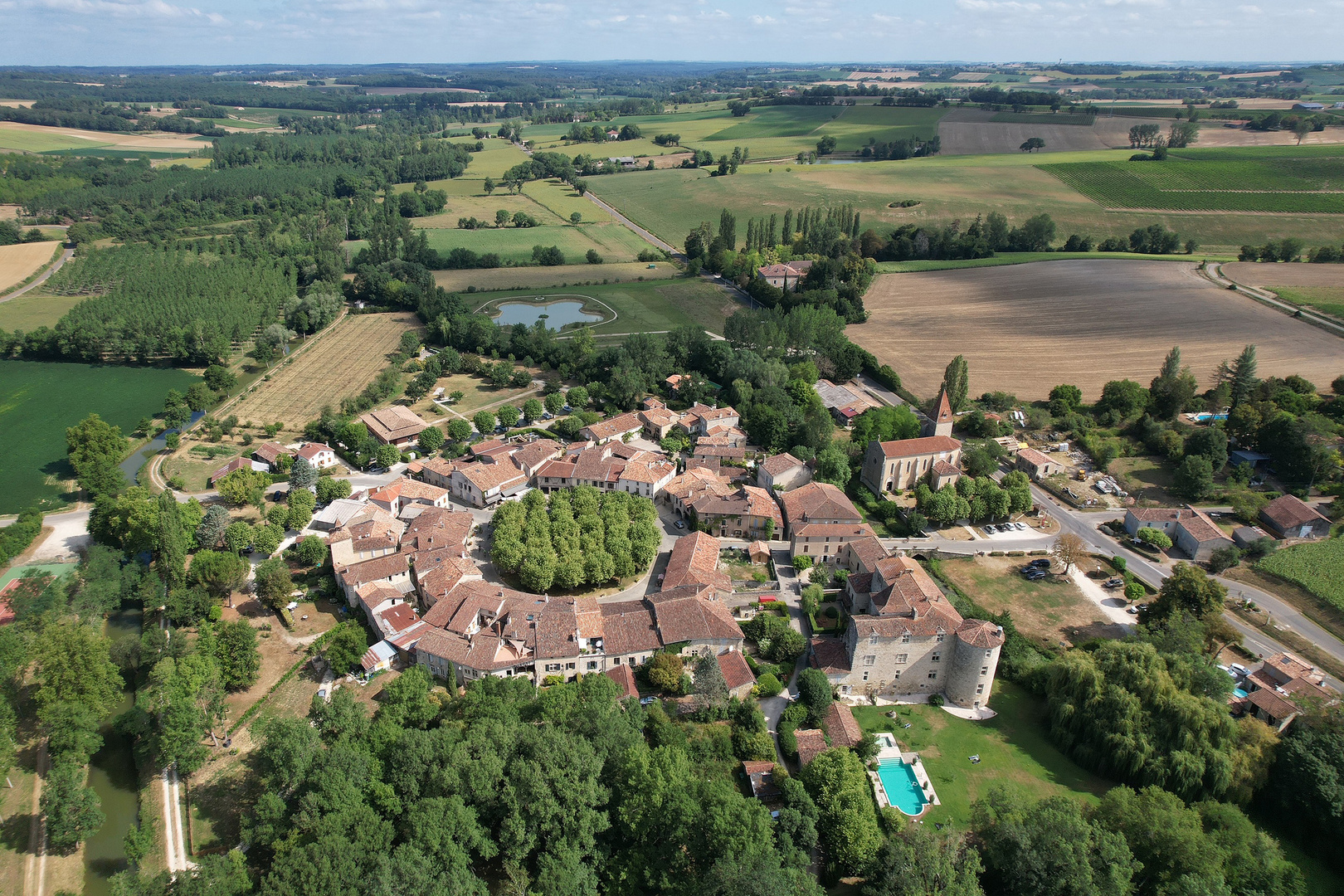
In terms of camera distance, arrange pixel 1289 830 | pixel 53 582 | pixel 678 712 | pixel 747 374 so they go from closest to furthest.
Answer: pixel 1289 830 < pixel 678 712 < pixel 53 582 < pixel 747 374

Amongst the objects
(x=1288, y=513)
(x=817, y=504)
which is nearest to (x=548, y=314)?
(x=817, y=504)

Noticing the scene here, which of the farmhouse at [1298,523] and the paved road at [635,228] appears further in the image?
the paved road at [635,228]

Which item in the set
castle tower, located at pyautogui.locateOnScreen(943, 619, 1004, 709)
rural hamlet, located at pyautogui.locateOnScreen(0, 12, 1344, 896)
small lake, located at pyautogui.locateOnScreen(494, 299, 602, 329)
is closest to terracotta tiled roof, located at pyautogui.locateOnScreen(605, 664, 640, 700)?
rural hamlet, located at pyautogui.locateOnScreen(0, 12, 1344, 896)

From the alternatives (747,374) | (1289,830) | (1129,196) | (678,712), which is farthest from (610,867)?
(1129,196)

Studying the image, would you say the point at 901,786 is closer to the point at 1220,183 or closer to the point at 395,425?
the point at 395,425

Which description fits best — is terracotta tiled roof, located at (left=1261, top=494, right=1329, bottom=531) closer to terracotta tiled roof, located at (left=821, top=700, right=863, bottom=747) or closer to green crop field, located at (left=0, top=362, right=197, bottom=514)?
terracotta tiled roof, located at (left=821, top=700, right=863, bottom=747)

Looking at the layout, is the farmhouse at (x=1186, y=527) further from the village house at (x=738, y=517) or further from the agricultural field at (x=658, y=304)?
the agricultural field at (x=658, y=304)

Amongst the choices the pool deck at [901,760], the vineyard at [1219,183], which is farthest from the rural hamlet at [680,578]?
the vineyard at [1219,183]

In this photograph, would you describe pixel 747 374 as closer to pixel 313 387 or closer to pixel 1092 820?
pixel 313 387
